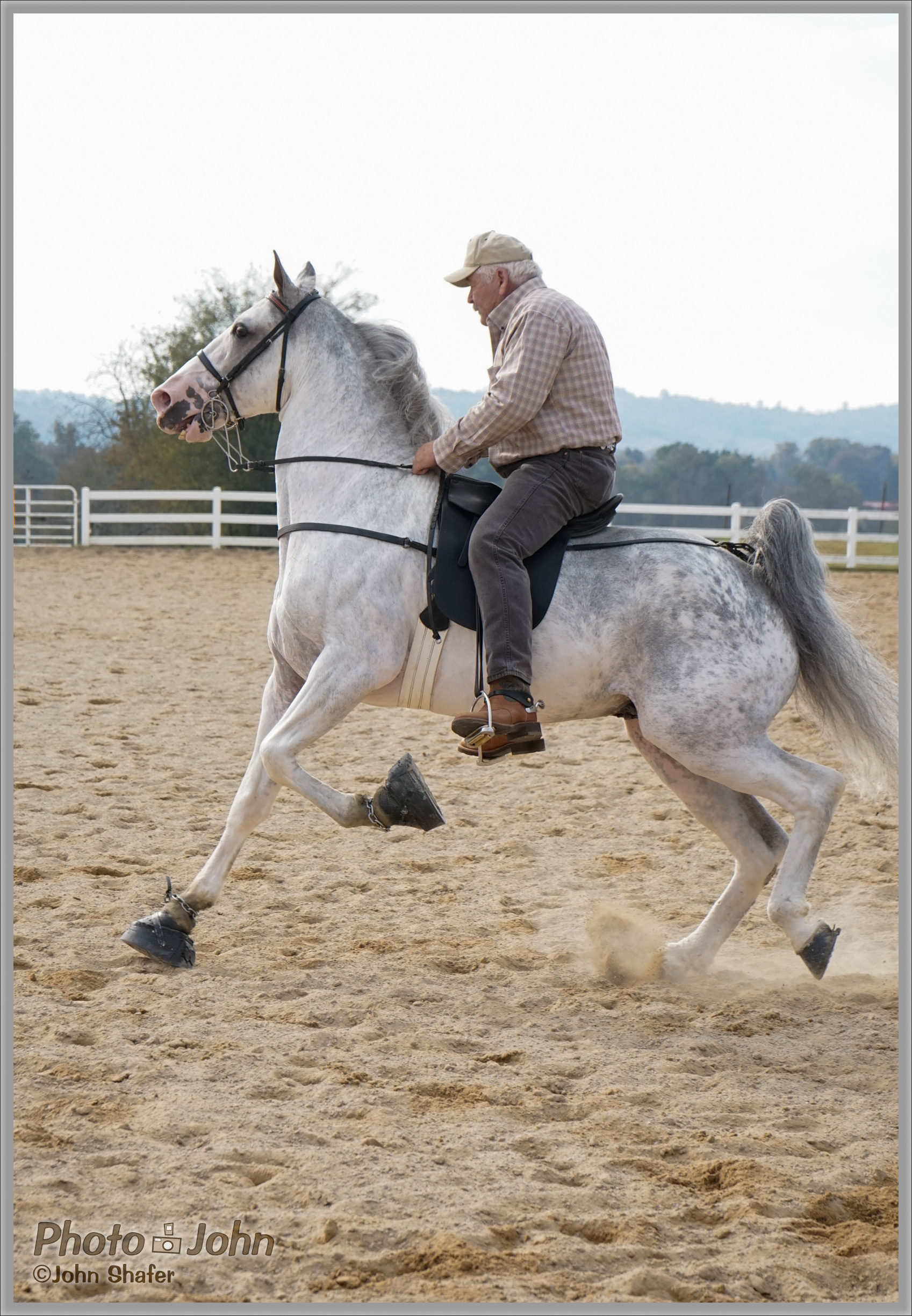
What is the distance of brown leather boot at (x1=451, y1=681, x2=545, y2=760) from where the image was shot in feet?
13.5

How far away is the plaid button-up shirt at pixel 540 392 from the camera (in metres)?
4.16

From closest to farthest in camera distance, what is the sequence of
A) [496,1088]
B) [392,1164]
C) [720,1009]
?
[392,1164] → [496,1088] → [720,1009]

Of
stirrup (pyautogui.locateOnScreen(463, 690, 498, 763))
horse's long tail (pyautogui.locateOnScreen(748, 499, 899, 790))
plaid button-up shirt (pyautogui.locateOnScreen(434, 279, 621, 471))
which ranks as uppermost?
plaid button-up shirt (pyautogui.locateOnScreen(434, 279, 621, 471))

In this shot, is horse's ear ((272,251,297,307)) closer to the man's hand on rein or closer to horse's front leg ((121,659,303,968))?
the man's hand on rein

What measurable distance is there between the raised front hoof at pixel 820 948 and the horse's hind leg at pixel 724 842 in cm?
37

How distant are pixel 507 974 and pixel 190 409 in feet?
8.46

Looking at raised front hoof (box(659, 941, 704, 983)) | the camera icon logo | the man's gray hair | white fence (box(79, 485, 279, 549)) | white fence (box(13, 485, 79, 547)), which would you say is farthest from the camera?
white fence (box(13, 485, 79, 547))

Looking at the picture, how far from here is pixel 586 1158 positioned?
3.09 m

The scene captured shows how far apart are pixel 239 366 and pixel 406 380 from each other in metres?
0.68

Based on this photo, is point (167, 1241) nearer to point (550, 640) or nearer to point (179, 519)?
point (550, 640)

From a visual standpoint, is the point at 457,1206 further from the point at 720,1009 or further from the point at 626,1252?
the point at 720,1009

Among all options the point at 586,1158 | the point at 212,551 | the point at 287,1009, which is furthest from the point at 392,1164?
the point at 212,551

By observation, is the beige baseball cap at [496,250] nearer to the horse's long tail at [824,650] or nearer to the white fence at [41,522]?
the horse's long tail at [824,650]

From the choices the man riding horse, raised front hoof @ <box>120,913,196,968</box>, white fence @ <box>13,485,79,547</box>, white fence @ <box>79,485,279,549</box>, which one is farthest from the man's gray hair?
white fence @ <box>79,485,279,549</box>
